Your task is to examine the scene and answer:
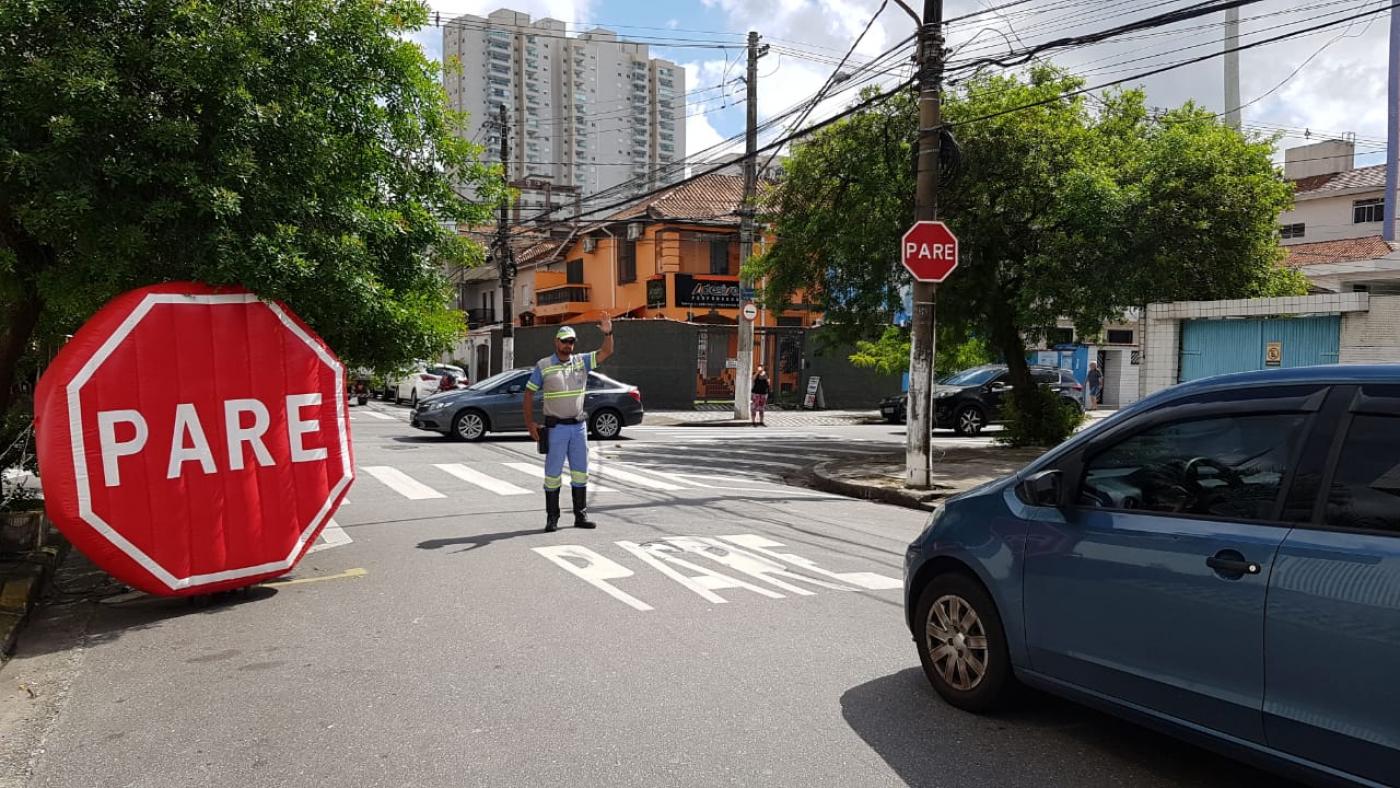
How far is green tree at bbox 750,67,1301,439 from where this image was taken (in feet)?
51.3

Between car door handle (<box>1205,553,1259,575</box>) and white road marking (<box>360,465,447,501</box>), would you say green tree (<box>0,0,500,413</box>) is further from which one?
Answer: car door handle (<box>1205,553,1259,575</box>)

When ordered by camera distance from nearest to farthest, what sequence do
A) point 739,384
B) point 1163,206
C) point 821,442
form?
1. point 1163,206
2. point 821,442
3. point 739,384

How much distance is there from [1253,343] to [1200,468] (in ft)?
36.0

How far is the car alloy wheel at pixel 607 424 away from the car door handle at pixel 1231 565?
56.4ft

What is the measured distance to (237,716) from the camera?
4.43 meters

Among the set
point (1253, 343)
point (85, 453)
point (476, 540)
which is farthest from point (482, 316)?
point (85, 453)

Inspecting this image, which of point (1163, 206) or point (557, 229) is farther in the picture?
point (557, 229)

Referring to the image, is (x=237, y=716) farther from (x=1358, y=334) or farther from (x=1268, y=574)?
(x=1358, y=334)

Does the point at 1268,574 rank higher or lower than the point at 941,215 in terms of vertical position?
lower

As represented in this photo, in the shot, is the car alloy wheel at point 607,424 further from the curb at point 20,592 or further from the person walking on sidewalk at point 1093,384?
the person walking on sidewalk at point 1093,384

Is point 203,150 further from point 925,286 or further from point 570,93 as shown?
point 570,93

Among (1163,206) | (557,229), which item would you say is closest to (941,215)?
(1163,206)

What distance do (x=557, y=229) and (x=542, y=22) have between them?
3734 centimetres

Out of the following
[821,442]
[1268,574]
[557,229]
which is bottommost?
[821,442]
